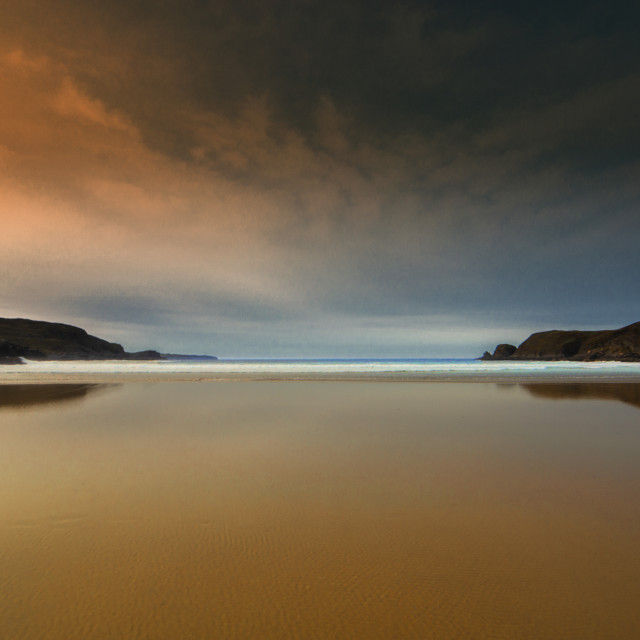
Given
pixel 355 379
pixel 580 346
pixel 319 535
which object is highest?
pixel 580 346

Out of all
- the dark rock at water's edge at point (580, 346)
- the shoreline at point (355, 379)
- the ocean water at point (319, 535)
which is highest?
the dark rock at water's edge at point (580, 346)

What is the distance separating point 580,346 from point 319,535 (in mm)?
121811

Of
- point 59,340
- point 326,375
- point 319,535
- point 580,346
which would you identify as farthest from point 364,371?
point 59,340

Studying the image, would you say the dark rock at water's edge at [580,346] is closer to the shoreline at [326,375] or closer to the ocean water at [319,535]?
the shoreline at [326,375]

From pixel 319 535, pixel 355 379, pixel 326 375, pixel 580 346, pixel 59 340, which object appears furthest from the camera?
pixel 59 340

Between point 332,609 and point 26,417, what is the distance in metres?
11.4

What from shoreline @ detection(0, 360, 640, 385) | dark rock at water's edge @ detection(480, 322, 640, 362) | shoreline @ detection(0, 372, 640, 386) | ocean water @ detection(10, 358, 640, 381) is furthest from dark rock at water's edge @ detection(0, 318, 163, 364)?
dark rock at water's edge @ detection(480, 322, 640, 362)

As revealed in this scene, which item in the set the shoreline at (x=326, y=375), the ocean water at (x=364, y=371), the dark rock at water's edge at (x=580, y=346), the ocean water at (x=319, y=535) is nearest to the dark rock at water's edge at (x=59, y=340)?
the ocean water at (x=364, y=371)

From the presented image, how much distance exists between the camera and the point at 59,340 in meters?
127

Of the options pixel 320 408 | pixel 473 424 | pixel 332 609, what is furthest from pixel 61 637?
pixel 320 408

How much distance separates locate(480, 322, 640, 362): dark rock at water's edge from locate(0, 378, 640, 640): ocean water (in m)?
85.1

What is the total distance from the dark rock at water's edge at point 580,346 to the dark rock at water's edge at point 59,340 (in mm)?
132181

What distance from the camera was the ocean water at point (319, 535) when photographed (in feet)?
8.13

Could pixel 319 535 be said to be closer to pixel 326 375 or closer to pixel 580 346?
pixel 326 375
